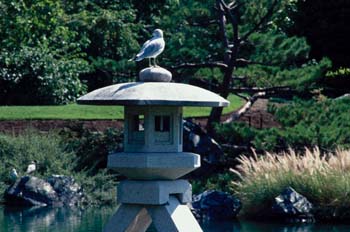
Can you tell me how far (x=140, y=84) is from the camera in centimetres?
952

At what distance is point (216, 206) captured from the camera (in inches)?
650

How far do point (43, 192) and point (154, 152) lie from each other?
900cm

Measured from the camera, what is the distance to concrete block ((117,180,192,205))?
9.43 meters

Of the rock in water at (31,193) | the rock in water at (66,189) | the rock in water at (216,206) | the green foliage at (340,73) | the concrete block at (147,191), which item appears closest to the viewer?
the concrete block at (147,191)

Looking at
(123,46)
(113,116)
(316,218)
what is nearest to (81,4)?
(123,46)

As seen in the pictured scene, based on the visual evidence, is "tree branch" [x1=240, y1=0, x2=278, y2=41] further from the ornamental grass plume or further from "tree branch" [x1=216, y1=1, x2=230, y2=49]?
the ornamental grass plume

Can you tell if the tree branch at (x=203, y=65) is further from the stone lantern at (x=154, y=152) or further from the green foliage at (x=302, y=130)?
the stone lantern at (x=154, y=152)

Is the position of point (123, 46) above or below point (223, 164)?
above

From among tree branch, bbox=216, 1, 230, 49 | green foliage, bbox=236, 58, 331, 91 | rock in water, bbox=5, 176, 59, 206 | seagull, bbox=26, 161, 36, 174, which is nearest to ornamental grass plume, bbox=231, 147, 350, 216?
green foliage, bbox=236, 58, 331, 91

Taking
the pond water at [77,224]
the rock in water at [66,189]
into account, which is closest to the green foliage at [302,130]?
the pond water at [77,224]

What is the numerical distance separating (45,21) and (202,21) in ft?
11.5

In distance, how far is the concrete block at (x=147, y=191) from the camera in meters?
9.43

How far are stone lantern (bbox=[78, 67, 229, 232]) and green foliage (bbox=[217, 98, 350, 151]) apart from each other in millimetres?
8378

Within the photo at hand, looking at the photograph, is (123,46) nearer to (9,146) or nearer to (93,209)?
(9,146)
